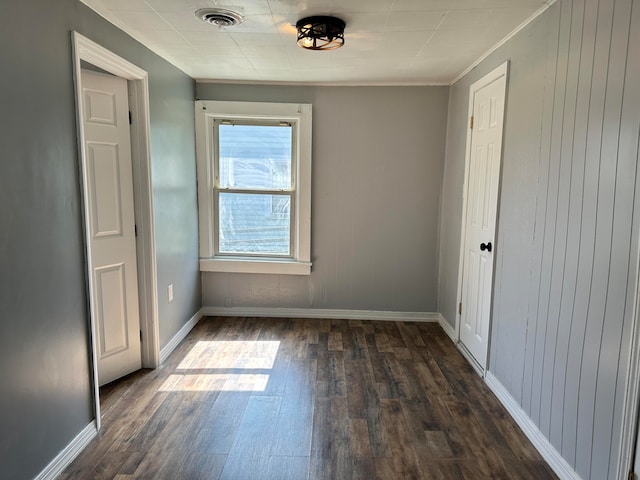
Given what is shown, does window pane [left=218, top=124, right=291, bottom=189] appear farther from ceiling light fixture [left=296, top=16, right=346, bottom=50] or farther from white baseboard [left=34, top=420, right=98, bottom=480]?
white baseboard [left=34, top=420, right=98, bottom=480]

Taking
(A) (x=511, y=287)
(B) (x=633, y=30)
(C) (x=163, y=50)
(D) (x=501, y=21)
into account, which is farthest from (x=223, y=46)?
(A) (x=511, y=287)

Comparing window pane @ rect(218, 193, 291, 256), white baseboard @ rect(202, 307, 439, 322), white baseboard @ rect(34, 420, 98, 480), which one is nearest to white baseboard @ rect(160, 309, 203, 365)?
white baseboard @ rect(202, 307, 439, 322)

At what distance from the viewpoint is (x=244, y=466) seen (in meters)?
1.94

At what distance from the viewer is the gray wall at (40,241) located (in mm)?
1561

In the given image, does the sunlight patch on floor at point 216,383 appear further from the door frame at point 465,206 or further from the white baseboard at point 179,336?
the door frame at point 465,206

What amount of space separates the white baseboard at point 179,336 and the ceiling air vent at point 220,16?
90.4 inches

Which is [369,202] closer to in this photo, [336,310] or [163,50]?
[336,310]

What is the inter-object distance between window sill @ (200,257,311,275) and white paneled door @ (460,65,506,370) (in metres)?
1.53

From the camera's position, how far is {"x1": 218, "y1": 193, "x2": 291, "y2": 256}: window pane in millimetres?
3941

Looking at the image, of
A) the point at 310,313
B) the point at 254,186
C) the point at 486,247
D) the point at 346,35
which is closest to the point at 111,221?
the point at 254,186

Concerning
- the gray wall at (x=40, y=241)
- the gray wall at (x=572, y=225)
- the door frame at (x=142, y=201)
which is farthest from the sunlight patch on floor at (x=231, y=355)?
the gray wall at (x=572, y=225)

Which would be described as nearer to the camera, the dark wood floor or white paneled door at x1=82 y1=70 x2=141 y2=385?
the dark wood floor

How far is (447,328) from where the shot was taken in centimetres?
370

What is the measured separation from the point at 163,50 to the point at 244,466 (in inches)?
106
